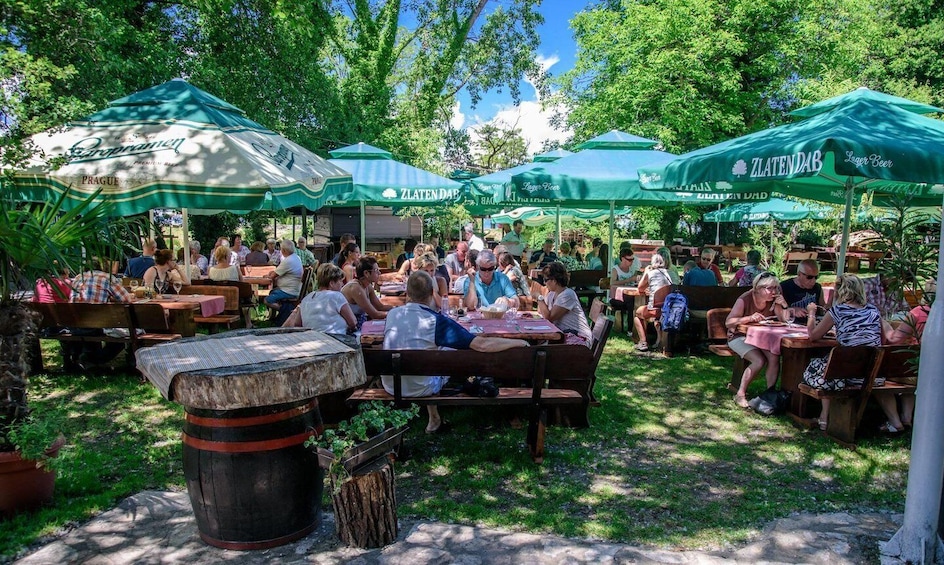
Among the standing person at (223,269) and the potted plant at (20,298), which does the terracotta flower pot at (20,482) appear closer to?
the potted plant at (20,298)

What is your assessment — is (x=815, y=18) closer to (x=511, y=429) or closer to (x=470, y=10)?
(x=470, y=10)

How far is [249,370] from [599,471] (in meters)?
2.67

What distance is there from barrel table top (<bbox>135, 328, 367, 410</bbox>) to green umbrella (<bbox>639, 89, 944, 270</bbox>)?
3.54 meters

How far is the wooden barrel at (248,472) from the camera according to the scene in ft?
11.0

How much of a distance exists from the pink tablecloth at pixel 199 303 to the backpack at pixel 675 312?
18.4 feet

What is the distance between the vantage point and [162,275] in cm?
849

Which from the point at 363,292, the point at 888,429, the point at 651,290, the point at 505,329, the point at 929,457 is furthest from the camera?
the point at 651,290

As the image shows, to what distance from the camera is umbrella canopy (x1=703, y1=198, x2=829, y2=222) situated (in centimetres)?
2048

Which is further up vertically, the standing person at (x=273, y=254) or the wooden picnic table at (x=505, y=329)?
the standing person at (x=273, y=254)

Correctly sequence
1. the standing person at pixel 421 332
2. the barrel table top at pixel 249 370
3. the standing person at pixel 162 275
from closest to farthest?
the barrel table top at pixel 249 370 → the standing person at pixel 421 332 → the standing person at pixel 162 275

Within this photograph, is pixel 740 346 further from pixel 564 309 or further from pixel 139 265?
pixel 139 265

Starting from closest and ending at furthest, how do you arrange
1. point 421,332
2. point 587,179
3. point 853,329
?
→ point 421,332
point 853,329
point 587,179

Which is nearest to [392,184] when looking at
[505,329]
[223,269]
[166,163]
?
[223,269]

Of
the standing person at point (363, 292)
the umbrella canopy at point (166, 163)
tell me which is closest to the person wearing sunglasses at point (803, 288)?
the standing person at point (363, 292)
